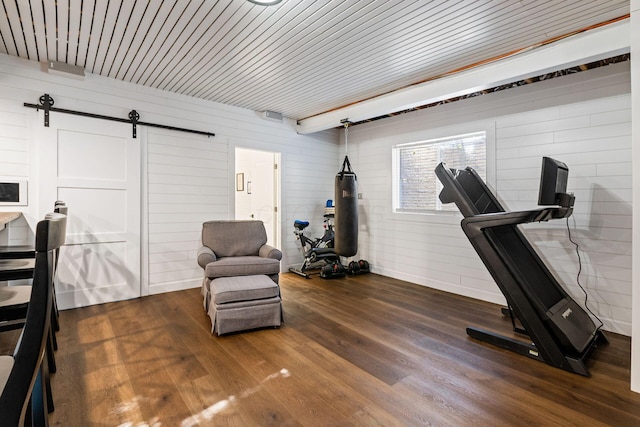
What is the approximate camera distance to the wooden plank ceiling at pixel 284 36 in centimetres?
242

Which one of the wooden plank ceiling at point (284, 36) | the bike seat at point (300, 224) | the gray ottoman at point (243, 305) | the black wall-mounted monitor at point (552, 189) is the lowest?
the gray ottoman at point (243, 305)

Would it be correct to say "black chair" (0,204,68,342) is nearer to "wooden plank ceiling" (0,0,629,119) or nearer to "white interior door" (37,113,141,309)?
"white interior door" (37,113,141,309)

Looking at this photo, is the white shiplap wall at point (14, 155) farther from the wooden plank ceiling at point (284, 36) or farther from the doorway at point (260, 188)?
the doorway at point (260, 188)

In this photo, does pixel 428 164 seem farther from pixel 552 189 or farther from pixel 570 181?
pixel 552 189

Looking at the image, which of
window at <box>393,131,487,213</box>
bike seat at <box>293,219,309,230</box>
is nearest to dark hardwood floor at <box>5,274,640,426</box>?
window at <box>393,131,487,213</box>

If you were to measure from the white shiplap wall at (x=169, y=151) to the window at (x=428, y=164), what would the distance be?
1.86 metres

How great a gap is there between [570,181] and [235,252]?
12.8 ft

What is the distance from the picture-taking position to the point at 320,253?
537 cm

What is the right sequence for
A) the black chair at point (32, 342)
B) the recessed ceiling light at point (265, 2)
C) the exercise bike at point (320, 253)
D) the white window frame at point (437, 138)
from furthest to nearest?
the exercise bike at point (320, 253) < the white window frame at point (437, 138) < the recessed ceiling light at point (265, 2) < the black chair at point (32, 342)

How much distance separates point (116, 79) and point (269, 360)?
3.84 m

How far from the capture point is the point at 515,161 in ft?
12.2

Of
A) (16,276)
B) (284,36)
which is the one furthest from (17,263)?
(284,36)

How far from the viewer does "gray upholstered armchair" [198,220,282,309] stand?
338 centimetres

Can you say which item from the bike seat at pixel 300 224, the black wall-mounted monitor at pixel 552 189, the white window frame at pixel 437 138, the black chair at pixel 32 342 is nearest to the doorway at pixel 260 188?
the bike seat at pixel 300 224
